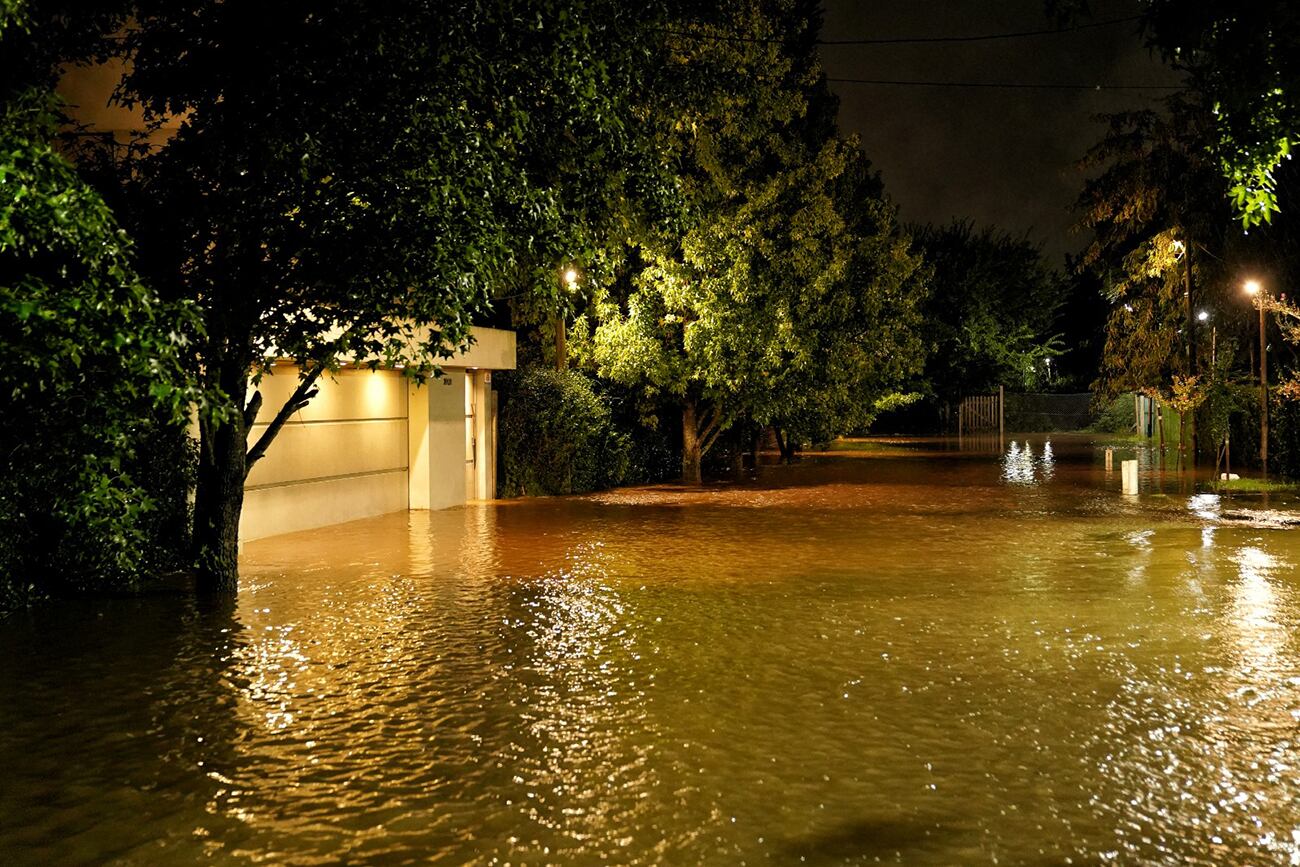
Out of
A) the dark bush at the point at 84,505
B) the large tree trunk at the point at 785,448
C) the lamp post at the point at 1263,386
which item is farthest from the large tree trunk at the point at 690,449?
the dark bush at the point at 84,505

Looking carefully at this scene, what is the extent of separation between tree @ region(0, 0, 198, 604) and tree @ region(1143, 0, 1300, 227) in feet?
24.5

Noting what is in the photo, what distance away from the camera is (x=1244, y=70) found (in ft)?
27.0

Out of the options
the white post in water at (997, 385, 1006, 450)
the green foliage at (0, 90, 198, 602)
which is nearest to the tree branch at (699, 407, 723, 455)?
the green foliage at (0, 90, 198, 602)

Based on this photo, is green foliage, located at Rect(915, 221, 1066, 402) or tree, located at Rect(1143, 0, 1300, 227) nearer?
tree, located at Rect(1143, 0, 1300, 227)

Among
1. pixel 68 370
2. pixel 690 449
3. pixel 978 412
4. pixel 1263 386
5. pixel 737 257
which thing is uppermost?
pixel 737 257

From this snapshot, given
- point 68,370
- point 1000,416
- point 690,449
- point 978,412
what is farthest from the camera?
point 978,412

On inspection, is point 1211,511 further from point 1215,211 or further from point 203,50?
point 203,50

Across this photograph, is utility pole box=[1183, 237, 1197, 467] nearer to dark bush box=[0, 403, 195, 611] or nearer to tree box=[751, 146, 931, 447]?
tree box=[751, 146, 931, 447]

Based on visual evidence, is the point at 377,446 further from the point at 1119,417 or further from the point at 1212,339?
the point at 1119,417

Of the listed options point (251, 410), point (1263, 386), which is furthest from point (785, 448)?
point (251, 410)

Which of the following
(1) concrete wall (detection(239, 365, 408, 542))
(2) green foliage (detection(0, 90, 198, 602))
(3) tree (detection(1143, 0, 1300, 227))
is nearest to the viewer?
(3) tree (detection(1143, 0, 1300, 227))

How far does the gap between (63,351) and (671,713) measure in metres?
5.19

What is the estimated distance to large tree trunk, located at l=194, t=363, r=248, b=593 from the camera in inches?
505

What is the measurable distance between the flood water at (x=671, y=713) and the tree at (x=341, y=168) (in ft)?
8.34
